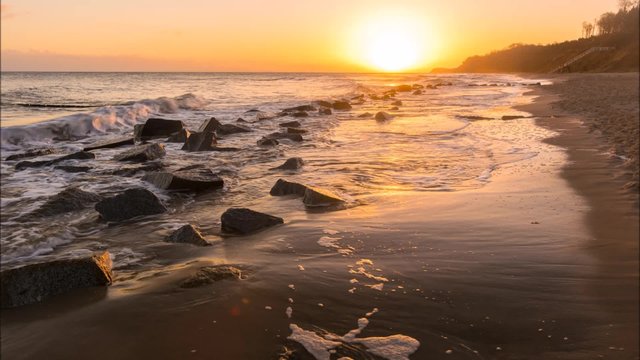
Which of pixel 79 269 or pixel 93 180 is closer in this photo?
pixel 79 269

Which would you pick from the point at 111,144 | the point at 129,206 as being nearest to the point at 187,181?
the point at 129,206

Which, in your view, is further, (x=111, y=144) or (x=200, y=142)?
(x=111, y=144)

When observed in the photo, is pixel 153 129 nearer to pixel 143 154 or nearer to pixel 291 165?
pixel 143 154

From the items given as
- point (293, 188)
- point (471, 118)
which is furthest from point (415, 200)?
point (471, 118)

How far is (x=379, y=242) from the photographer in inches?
168

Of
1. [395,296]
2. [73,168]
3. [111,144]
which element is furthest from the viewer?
[111,144]

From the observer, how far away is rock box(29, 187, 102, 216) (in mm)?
5590

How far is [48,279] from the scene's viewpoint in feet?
10.7

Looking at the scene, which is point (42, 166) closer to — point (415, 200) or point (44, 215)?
point (44, 215)

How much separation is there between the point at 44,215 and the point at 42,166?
3946 millimetres

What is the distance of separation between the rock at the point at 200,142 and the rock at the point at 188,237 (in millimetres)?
6451

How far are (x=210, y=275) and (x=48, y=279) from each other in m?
1.12

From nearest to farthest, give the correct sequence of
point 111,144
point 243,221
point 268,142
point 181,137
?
point 243,221
point 268,142
point 111,144
point 181,137

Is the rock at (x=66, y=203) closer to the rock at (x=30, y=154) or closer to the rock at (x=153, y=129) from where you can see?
the rock at (x=30, y=154)
